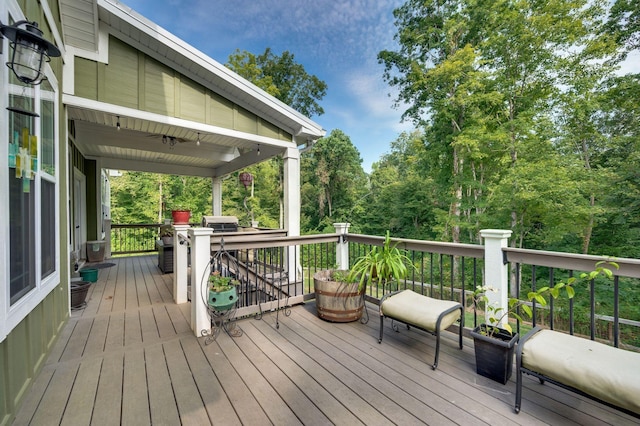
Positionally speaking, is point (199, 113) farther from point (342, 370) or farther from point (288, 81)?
point (288, 81)

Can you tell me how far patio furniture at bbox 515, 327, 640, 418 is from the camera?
4.47 feet

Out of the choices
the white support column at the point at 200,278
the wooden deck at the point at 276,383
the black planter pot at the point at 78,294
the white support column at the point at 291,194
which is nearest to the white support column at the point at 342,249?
the wooden deck at the point at 276,383

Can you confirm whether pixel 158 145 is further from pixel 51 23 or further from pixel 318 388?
pixel 318 388

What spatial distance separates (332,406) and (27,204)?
2548mm

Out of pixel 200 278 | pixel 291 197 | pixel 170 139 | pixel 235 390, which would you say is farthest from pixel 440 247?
pixel 170 139

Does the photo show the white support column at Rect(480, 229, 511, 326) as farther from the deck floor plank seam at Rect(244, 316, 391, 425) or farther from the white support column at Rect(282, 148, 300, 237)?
the white support column at Rect(282, 148, 300, 237)

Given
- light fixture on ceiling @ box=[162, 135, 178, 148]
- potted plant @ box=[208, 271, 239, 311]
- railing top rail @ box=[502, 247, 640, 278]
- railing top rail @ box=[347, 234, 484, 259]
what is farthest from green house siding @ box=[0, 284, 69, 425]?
railing top rail @ box=[502, 247, 640, 278]

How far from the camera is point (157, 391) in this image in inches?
76.6

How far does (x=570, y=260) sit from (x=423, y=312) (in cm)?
117

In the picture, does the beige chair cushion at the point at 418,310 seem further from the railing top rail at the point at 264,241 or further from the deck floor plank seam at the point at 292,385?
the railing top rail at the point at 264,241

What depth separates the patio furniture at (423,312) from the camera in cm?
221

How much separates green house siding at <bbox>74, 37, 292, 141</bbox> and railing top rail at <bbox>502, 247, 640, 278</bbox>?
4.42 metres

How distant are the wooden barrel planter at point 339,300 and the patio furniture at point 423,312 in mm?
513

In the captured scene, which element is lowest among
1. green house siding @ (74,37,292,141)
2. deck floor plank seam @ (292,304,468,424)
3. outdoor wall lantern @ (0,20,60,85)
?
deck floor plank seam @ (292,304,468,424)
